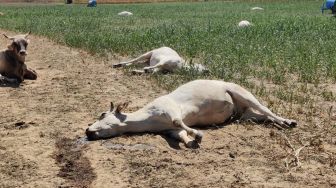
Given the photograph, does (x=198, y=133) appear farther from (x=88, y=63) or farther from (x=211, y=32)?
(x=211, y=32)

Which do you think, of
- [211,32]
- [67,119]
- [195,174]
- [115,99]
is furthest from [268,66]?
[211,32]

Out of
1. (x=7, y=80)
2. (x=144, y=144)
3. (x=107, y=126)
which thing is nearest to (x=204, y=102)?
(x=144, y=144)

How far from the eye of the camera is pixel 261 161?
6.43 meters

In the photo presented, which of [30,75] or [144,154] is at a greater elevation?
[144,154]

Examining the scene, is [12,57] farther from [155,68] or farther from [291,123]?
[291,123]

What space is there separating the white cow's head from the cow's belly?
922 millimetres

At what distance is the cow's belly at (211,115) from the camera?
7688 millimetres

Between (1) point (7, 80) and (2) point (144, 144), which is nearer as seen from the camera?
(2) point (144, 144)

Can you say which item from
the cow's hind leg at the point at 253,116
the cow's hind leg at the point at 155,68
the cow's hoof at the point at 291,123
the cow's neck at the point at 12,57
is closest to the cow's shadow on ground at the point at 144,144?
the cow's hind leg at the point at 253,116

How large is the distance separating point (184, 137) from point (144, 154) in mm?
686

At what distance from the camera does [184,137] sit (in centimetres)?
713

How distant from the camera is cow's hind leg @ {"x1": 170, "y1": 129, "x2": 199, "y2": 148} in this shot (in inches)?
275

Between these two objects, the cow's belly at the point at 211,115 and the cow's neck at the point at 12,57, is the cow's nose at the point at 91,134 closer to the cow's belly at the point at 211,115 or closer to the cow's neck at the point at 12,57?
the cow's belly at the point at 211,115

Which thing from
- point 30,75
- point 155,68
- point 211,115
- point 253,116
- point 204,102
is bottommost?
point 30,75
